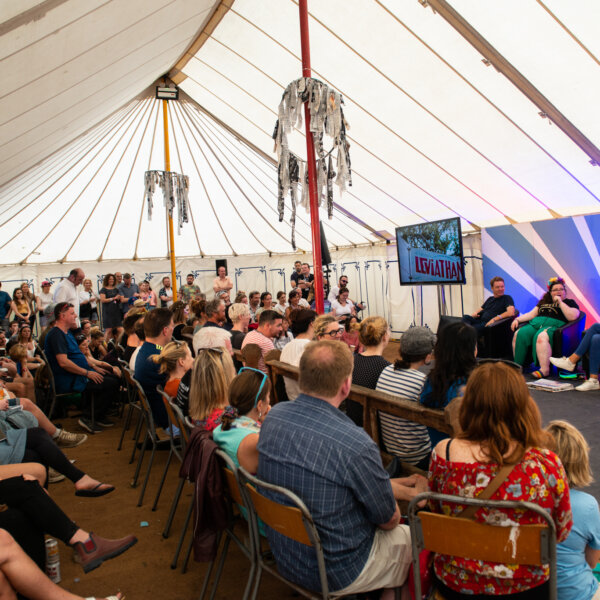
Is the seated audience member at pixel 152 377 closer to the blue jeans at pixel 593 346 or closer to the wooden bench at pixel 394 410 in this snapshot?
the wooden bench at pixel 394 410

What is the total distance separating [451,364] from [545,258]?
5.53m

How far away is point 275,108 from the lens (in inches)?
323

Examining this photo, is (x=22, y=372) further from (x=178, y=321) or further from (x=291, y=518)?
(x=291, y=518)

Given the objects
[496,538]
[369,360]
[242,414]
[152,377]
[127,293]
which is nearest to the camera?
[496,538]

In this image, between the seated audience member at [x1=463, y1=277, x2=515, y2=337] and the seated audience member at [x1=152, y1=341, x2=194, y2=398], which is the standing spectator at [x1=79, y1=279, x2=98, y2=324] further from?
the seated audience member at [x1=463, y1=277, x2=515, y2=337]

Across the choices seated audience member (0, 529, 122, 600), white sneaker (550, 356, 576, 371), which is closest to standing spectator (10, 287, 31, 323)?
seated audience member (0, 529, 122, 600)

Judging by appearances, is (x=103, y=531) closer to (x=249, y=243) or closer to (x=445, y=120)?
(x=445, y=120)

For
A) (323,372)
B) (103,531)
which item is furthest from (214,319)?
(323,372)

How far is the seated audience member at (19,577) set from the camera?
5.98 ft

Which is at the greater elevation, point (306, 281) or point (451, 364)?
point (306, 281)

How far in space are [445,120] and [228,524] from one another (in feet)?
18.8

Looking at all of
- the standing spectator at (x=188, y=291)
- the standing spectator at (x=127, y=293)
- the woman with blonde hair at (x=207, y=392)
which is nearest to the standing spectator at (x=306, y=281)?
the standing spectator at (x=188, y=291)

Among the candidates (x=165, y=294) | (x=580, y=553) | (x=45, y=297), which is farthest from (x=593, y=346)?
(x=165, y=294)

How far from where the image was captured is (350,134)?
7.50 meters
